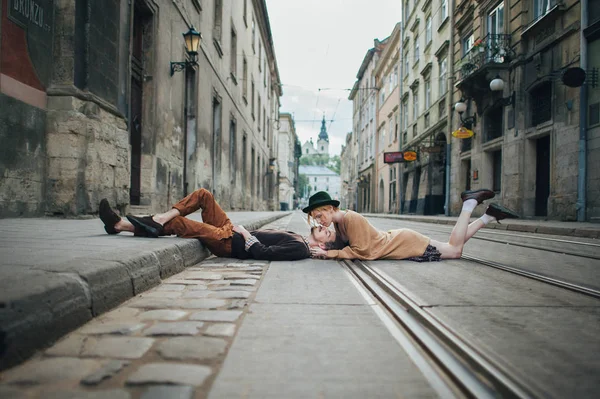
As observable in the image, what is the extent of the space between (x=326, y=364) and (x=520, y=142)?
45.0 ft

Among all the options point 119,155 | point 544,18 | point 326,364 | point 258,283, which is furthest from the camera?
point 544,18

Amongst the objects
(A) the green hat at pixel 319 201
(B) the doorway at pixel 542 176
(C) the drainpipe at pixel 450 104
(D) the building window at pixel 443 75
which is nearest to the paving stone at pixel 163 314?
(A) the green hat at pixel 319 201

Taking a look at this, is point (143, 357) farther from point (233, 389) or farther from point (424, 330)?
point (424, 330)

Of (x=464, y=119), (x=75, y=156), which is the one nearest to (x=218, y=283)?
(x=75, y=156)

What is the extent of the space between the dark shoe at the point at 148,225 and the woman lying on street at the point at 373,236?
1.61m

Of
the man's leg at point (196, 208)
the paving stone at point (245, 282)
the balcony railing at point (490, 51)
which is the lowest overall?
the paving stone at point (245, 282)

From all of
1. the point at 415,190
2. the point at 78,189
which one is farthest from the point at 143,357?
the point at 415,190

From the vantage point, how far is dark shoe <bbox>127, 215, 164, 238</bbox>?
4102mm

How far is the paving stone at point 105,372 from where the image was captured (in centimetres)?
133

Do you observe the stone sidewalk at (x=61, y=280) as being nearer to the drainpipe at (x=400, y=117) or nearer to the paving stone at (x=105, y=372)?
the paving stone at (x=105, y=372)

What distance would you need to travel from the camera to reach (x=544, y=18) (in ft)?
38.0

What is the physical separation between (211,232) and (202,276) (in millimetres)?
959

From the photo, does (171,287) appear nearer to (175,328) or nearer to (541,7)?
(175,328)

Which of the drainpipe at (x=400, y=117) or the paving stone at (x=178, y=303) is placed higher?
the drainpipe at (x=400, y=117)
